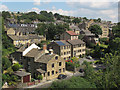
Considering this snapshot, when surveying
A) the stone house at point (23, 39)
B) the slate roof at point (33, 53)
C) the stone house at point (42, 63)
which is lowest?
the stone house at point (42, 63)

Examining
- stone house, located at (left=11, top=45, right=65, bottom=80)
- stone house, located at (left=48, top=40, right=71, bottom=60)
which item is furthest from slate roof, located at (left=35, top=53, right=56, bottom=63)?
stone house, located at (left=48, top=40, right=71, bottom=60)

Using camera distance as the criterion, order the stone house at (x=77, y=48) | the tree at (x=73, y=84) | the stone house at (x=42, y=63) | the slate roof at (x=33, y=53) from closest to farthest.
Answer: the tree at (x=73, y=84)
the stone house at (x=42, y=63)
the slate roof at (x=33, y=53)
the stone house at (x=77, y=48)

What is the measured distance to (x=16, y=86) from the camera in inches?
1120

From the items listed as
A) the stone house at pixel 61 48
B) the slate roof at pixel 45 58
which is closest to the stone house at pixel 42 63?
the slate roof at pixel 45 58

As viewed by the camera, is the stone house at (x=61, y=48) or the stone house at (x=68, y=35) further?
the stone house at (x=68, y=35)

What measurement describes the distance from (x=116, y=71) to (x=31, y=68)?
71.3 ft

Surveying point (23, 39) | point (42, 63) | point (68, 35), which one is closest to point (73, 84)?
point (42, 63)

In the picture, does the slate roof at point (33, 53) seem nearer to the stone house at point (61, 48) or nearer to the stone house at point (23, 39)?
the stone house at point (61, 48)

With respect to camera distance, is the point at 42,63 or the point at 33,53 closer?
the point at 42,63

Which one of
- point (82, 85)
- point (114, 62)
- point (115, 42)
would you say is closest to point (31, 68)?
point (82, 85)

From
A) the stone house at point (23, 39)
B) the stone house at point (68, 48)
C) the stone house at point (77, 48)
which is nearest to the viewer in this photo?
the stone house at point (68, 48)

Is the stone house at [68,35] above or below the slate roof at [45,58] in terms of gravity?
above

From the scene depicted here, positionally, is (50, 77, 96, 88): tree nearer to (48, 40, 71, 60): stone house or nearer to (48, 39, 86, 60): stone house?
(48, 40, 71, 60): stone house

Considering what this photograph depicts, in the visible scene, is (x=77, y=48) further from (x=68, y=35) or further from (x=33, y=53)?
(x=33, y=53)
